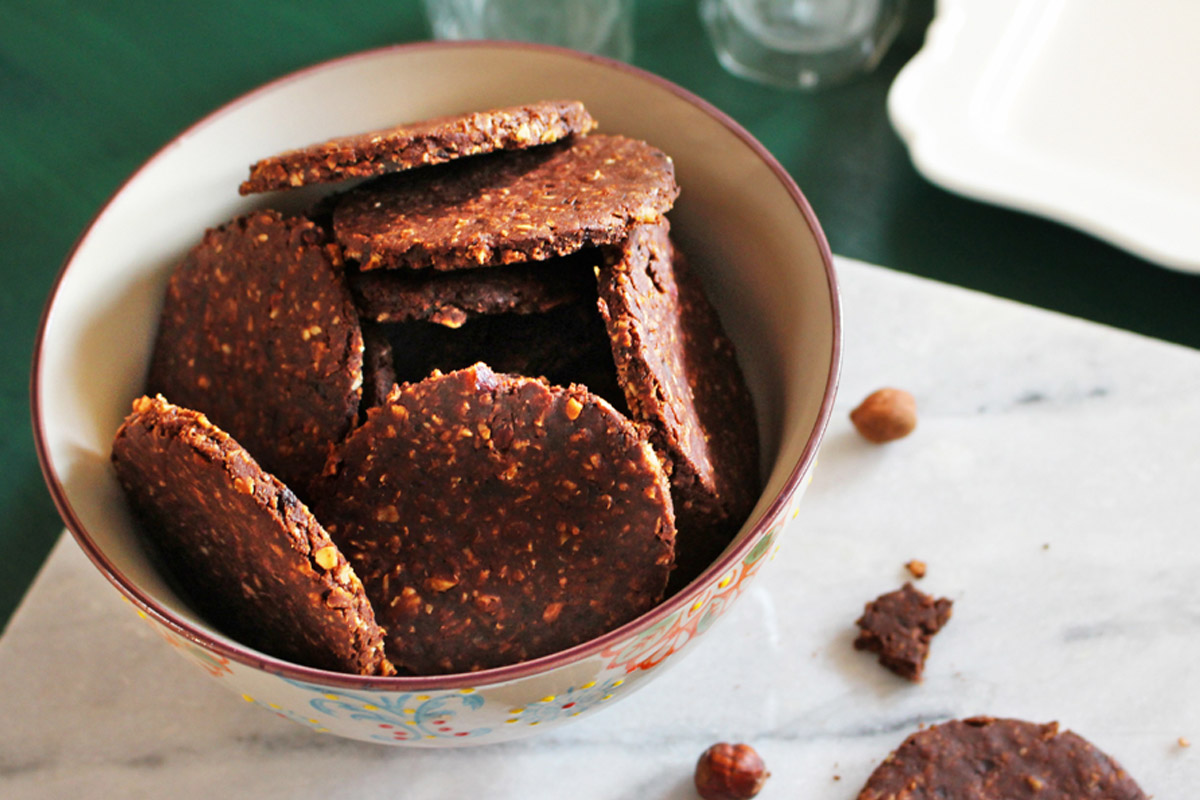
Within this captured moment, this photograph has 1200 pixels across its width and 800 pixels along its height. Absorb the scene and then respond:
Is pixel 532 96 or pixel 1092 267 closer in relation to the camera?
pixel 532 96

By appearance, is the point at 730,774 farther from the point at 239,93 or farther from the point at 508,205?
the point at 239,93

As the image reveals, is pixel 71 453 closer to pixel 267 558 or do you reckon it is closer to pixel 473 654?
pixel 267 558

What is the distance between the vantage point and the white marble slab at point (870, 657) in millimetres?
1117

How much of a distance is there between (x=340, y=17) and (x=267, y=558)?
1426 mm

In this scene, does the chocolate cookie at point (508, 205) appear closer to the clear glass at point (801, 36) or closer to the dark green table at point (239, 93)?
the dark green table at point (239, 93)

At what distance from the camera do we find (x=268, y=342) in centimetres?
105

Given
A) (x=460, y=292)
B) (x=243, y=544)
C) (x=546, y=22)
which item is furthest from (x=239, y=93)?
(x=243, y=544)

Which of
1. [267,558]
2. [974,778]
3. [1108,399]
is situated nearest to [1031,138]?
[1108,399]

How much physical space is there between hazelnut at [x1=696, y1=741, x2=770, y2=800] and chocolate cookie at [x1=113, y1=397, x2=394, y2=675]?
37cm

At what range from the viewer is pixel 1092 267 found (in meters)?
1.60

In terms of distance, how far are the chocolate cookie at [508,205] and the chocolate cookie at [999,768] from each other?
619 millimetres

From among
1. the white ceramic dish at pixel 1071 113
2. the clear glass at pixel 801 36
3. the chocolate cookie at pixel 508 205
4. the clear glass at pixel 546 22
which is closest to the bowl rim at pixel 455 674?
the chocolate cookie at pixel 508 205

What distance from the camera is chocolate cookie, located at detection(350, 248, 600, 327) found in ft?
3.19

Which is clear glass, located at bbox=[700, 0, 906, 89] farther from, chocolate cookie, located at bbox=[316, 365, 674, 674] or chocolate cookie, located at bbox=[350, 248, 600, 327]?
chocolate cookie, located at bbox=[316, 365, 674, 674]
